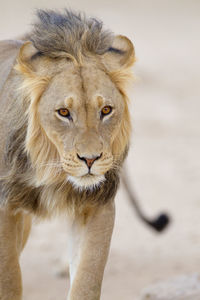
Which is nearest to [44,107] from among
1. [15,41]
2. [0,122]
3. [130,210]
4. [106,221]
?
[0,122]

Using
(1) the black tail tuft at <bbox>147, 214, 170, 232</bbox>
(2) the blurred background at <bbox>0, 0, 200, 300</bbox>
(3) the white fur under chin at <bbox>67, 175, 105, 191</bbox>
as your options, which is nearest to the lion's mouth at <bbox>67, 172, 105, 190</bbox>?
(3) the white fur under chin at <bbox>67, 175, 105, 191</bbox>

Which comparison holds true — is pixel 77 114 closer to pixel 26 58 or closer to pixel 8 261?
pixel 26 58

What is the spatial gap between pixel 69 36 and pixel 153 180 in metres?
5.86

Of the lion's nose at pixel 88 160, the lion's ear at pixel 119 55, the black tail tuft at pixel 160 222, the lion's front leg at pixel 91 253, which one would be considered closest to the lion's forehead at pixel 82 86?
the lion's ear at pixel 119 55

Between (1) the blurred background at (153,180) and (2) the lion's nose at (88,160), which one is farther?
(1) the blurred background at (153,180)

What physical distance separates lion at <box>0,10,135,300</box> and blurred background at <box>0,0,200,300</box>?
0.33m

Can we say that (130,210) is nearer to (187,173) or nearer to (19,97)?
(187,173)

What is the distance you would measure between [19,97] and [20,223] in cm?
74

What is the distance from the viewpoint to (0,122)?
409 centimetres

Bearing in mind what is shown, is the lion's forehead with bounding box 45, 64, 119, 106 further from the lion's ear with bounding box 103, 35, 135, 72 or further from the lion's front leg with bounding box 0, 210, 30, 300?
the lion's front leg with bounding box 0, 210, 30, 300

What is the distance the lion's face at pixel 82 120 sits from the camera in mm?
3590

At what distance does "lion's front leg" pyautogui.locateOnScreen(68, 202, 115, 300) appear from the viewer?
13.0ft

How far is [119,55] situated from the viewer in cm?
394

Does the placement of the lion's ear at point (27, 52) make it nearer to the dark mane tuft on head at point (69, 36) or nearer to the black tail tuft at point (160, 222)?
the dark mane tuft on head at point (69, 36)
